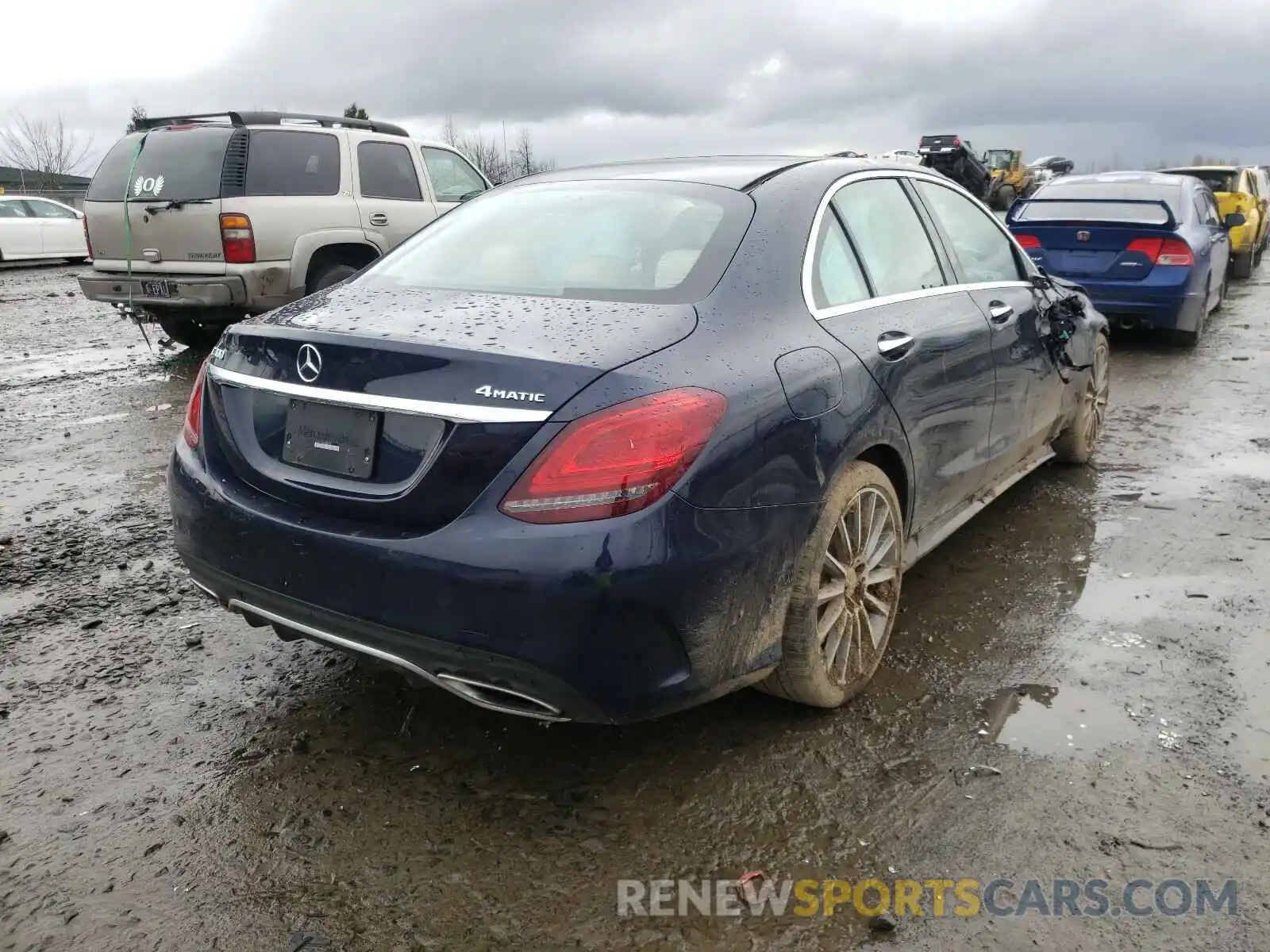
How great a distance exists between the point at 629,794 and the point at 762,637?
561mm

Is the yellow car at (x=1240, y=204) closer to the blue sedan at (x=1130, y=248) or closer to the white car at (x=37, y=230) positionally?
the blue sedan at (x=1130, y=248)

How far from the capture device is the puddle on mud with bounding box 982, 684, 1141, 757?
2939mm

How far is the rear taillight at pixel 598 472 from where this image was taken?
2.27m

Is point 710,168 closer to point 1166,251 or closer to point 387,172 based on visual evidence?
point 387,172

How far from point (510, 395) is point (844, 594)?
124 cm

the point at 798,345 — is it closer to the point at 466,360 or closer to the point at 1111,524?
the point at 466,360

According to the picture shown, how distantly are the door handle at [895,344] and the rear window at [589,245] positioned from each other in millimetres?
564

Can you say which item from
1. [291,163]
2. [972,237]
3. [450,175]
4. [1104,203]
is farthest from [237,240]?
[1104,203]

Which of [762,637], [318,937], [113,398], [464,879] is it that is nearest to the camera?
[318,937]

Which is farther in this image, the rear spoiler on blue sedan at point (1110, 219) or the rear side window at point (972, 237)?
the rear spoiler on blue sedan at point (1110, 219)

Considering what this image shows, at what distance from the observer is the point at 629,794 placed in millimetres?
2717

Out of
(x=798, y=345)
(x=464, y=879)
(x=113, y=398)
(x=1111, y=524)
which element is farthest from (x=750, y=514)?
(x=113, y=398)

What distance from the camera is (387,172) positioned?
9.23 meters

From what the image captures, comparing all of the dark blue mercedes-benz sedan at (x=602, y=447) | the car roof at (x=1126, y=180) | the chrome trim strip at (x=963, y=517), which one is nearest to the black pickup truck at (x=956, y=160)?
the car roof at (x=1126, y=180)
